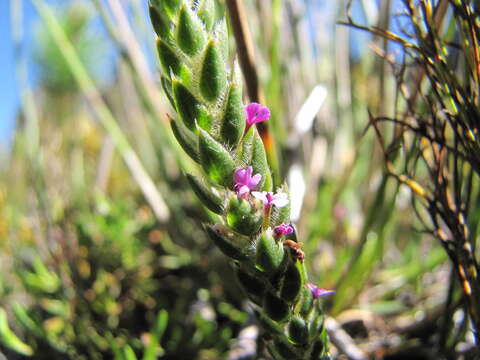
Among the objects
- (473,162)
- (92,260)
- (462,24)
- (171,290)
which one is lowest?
(171,290)

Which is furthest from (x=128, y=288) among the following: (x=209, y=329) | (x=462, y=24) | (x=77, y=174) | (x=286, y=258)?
(x=462, y=24)

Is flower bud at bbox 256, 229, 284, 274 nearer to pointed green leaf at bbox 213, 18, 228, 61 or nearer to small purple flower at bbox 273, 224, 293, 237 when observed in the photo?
small purple flower at bbox 273, 224, 293, 237

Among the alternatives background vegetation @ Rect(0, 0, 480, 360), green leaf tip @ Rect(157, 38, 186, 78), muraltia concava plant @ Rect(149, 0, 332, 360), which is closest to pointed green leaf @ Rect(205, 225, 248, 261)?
muraltia concava plant @ Rect(149, 0, 332, 360)

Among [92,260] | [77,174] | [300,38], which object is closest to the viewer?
[92,260]

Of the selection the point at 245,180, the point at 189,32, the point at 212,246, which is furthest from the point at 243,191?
the point at 212,246

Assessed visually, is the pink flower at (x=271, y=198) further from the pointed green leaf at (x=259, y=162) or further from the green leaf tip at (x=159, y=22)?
the green leaf tip at (x=159, y=22)

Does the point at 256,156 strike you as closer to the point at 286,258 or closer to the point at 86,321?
the point at 286,258
